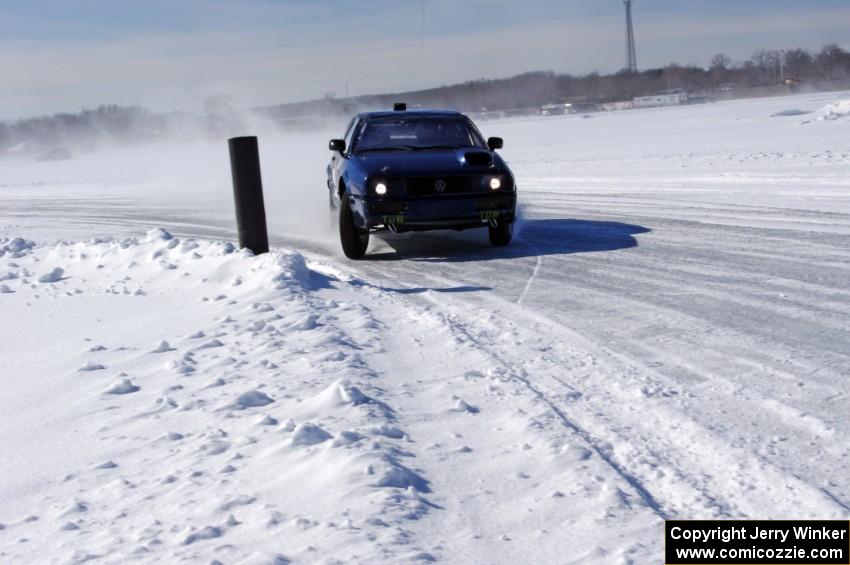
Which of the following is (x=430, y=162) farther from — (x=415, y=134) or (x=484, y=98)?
(x=484, y=98)

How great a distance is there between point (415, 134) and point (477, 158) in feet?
3.56

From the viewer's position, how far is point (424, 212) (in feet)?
28.6

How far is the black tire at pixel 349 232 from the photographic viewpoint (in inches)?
357

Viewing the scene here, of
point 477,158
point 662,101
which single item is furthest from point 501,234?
point 662,101

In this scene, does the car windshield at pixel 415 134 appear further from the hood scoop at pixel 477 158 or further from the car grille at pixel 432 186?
Result: the car grille at pixel 432 186

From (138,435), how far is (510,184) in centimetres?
594

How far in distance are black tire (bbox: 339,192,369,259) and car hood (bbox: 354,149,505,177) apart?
0.45m

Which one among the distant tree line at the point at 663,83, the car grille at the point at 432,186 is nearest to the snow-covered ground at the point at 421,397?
the car grille at the point at 432,186

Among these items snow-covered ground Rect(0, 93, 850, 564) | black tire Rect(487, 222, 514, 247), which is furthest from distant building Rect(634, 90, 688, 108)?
snow-covered ground Rect(0, 93, 850, 564)

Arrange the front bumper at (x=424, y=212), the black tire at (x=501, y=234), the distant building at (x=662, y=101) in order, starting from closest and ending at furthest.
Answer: the front bumper at (x=424, y=212), the black tire at (x=501, y=234), the distant building at (x=662, y=101)

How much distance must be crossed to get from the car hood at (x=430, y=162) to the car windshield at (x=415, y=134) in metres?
0.33

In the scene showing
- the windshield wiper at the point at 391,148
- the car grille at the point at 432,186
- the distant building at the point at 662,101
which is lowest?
the car grille at the point at 432,186

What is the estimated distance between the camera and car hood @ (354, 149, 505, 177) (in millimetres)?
8789

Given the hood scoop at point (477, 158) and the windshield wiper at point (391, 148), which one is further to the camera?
the windshield wiper at point (391, 148)
